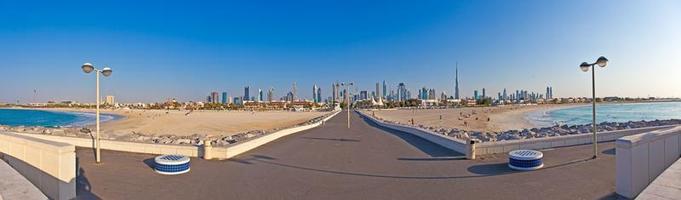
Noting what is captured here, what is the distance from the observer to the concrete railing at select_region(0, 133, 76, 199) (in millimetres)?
5242

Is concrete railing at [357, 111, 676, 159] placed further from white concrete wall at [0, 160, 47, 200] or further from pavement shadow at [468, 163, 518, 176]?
white concrete wall at [0, 160, 47, 200]

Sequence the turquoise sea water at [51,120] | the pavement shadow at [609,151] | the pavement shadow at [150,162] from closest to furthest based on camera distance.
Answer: the pavement shadow at [150,162], the pavement shadow at [609,151], the turquoise sea water at [51,120]

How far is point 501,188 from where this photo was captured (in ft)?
20.6

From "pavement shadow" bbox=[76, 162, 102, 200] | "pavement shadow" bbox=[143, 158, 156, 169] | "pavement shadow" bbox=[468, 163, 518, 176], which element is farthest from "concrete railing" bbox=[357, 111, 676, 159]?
"pavement shadow" bbox=[76, 162, 102, 200]

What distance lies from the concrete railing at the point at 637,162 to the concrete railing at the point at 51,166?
332 inches

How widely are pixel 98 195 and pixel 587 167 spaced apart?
9816 mm

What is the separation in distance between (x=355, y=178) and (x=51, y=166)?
5.19 metres

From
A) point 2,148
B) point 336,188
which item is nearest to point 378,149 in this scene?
point 336,188

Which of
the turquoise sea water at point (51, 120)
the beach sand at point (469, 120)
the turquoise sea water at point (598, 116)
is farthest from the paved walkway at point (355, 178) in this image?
the turquoise sea water at point (51, 120)

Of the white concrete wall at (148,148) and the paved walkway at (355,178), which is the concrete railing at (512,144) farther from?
the white concrete wall at (148,148)

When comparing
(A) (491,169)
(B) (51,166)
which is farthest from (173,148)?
(A) (491,169)

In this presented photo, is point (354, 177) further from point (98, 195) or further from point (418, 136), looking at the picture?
point (418, 136)

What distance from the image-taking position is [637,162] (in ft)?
17.7

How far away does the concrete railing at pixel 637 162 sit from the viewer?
5.24 m
